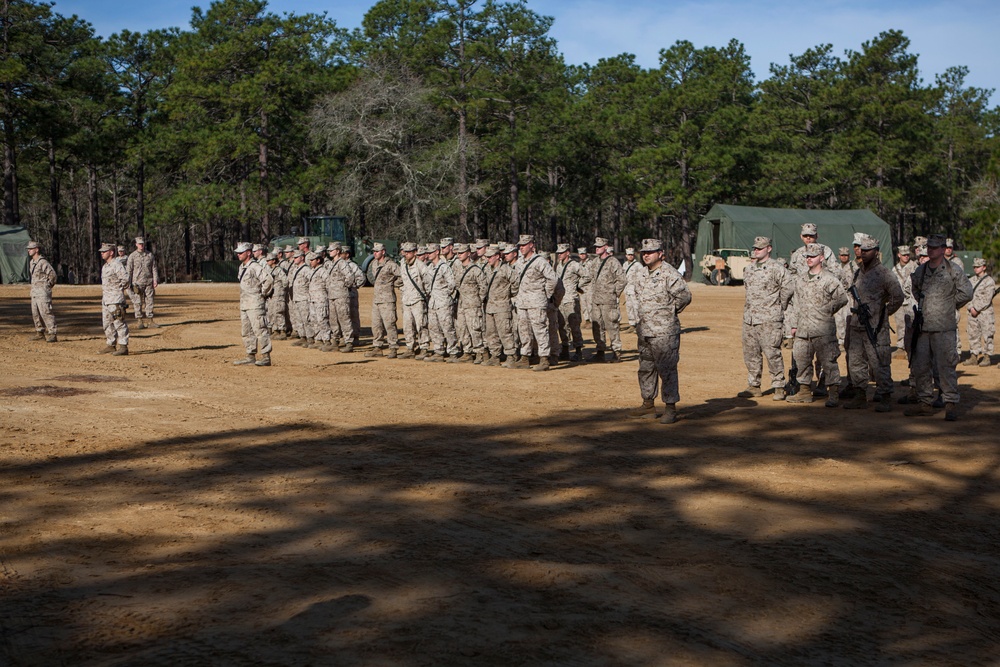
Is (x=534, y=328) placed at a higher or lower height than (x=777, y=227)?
lower

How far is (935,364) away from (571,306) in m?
7.67

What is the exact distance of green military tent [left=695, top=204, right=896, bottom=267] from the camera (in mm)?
46625

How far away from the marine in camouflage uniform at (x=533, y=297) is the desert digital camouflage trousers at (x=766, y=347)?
147 inches

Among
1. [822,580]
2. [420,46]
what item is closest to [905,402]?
[822,580]

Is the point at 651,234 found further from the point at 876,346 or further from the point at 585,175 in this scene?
the point at 876,346

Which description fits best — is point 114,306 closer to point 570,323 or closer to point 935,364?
point 570,323

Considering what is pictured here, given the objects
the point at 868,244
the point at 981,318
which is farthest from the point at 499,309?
the point at 981,318

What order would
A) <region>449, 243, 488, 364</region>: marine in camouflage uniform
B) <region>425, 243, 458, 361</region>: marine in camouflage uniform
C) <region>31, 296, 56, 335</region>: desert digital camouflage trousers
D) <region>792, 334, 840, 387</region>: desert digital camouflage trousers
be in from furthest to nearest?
1. <region>31, 296, 56, 335</region>: desert digital camouflage trousers
2. <region>425, 243, 458, 361</region>: marine in camouflage uniform
3. <region>449, 243, 488, 364</region>: marine in camouflage uniform
4. <region>792, 334, 840, 387</region>: desert digital camouflage trousers

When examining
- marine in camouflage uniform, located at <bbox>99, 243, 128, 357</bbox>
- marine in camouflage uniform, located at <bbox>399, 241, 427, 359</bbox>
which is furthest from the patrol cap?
marine in camouflage uniform, located at <bbox>99, 243, 128, 357</bbox>

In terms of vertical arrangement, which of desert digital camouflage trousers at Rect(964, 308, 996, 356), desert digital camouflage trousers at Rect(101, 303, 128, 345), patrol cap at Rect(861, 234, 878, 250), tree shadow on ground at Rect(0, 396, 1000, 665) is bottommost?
tree shadow on ground at Rect(0, 396, 1000, 665)

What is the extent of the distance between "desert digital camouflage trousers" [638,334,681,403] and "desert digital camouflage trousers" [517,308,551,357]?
182 inches

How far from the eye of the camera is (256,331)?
17000 millimetres

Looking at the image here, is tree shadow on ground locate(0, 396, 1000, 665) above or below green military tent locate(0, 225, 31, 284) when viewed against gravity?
below

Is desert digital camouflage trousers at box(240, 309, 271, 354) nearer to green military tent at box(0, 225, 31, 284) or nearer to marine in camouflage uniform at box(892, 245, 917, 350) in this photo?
marine in camouflage uniform at box(892, 245, 917, 350)
